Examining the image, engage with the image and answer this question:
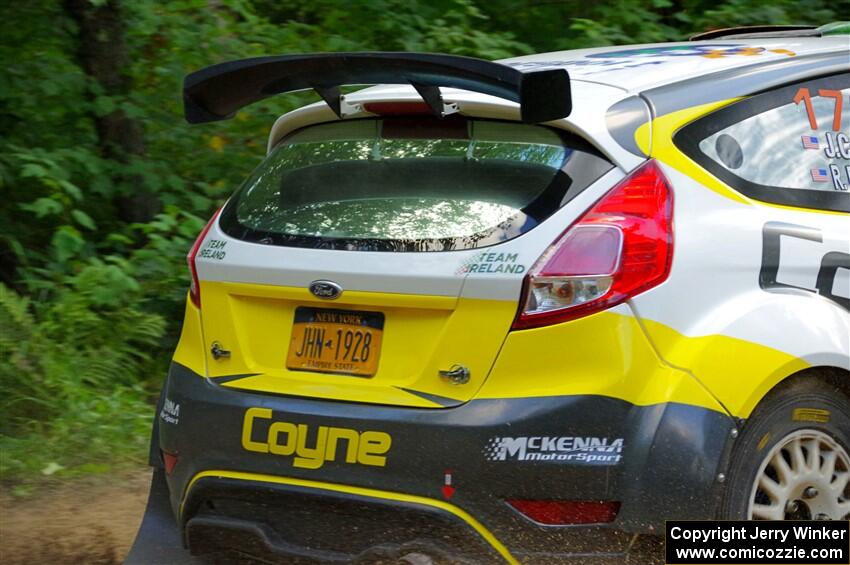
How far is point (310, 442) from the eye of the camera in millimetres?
3404

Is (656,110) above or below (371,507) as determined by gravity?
above

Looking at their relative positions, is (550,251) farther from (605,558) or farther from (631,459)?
(605,558)

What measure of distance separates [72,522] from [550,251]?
8.14ft

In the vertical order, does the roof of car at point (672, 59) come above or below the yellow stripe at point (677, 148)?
above

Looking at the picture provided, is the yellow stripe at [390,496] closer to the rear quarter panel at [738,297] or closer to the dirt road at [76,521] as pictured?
the rear quarter panel at [738,297]

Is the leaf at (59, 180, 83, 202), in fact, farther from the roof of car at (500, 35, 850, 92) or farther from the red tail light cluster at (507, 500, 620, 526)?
the red tail light cluster at (507, 500, 620, 526)

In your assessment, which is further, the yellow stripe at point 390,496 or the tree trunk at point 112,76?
the tree trunk at point 112,76

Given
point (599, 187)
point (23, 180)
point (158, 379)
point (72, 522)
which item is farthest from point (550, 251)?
point (23, 180)

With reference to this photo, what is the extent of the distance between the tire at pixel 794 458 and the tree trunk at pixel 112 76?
16.2ft

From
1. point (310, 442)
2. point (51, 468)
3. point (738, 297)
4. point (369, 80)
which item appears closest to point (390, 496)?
point (310, 442)

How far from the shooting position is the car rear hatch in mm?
3303

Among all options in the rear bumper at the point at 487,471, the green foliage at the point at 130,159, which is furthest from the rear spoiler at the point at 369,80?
the green foliage at the point at 130,159

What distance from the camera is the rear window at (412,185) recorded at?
11.0ft

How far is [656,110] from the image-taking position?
344cm
